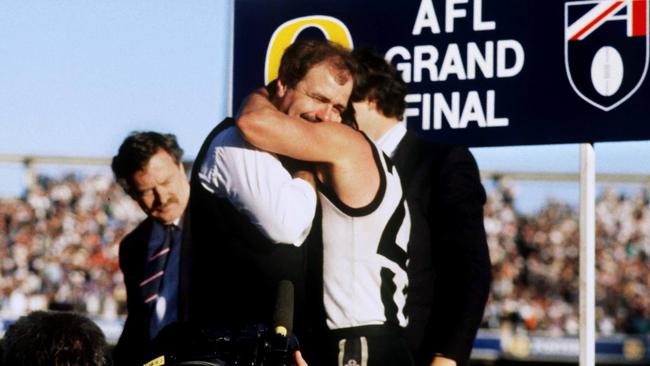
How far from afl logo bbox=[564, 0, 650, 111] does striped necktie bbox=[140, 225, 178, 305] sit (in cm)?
171

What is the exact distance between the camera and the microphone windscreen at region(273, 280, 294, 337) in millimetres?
2641

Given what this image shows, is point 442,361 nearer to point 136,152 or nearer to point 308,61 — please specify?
point 308,61

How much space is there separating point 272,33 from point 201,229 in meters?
1.86

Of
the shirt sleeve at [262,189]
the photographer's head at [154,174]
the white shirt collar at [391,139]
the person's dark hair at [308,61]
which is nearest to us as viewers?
the shirt sleeve at [262,189]

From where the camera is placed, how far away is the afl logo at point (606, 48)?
4500 mm

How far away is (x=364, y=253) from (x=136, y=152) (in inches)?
76.4

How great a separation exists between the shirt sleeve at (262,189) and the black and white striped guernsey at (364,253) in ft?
0.29

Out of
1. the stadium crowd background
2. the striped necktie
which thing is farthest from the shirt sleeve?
the stadium crowd background

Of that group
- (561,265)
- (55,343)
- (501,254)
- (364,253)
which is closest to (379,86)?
(364,253)

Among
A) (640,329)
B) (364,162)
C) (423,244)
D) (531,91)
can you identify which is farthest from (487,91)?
(640,329)

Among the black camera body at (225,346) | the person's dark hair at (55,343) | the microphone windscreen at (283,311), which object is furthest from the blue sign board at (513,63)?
the person's dark hair at (55,343)

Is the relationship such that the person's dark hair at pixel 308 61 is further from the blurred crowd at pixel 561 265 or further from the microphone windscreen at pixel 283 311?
the blurred crowd at pixel 561 265

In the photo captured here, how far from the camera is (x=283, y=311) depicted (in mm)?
2693

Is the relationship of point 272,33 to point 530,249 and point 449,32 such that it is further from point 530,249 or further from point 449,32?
point 530,249
